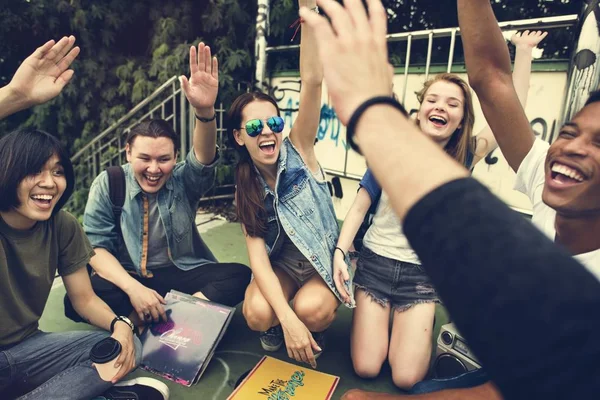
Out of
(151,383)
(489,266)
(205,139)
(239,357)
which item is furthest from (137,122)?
(489,266)

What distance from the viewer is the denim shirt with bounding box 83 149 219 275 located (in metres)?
2.41

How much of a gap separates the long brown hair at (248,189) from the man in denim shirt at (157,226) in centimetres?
16

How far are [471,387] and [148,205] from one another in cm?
204

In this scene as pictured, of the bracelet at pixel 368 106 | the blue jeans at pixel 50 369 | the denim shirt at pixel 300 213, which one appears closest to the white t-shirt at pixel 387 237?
the denim shirt at pixel 300 213

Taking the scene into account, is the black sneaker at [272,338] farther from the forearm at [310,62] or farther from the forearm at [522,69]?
the forearm at [522,69]

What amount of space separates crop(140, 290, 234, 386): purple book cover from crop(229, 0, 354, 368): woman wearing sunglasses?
8.3 inches

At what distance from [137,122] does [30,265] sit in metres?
4.42

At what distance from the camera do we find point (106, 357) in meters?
1.78

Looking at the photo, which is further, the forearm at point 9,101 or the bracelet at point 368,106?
the forearm at point 9,101

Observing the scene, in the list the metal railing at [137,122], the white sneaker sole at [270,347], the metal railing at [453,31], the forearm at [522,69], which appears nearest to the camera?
the forearm at [522,69]

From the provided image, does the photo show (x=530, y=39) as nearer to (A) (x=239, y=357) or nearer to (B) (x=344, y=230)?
(B) (x=344, y=230)

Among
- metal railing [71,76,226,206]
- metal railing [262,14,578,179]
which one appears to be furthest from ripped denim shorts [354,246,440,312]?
metal railing [71,76,226,206]

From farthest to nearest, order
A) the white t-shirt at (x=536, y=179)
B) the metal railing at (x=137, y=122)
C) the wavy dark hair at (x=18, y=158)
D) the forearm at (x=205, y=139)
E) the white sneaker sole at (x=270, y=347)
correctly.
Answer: the metal railing at (x=137, y=122) < the white sneaker sole at (x=270, y=347) < the forearm at (x=205, y=139) < the wavy dark hair at (x=18, y=158) < the white t-shirt at (x=536, y=179)

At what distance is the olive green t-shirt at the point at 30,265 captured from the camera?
1719mm
